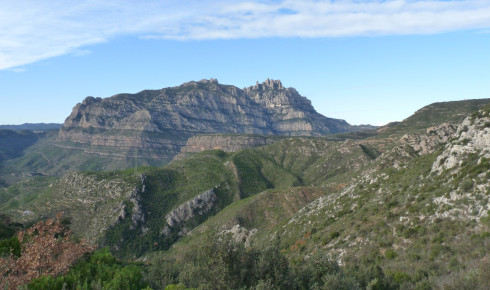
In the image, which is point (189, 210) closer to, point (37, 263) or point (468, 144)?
point (468, 144)

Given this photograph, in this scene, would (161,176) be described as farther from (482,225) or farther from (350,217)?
(482,225)

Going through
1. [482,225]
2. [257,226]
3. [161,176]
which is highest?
[482,225]

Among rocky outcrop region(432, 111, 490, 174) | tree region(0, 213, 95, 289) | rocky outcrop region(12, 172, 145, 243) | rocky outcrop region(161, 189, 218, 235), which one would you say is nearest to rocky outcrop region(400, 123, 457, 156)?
rocky outcrop region(432, 111, 490, 174)

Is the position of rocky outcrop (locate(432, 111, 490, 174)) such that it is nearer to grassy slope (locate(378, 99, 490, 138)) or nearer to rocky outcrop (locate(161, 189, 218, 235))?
rocky outcrop (locate(161, 189, 218, 235))

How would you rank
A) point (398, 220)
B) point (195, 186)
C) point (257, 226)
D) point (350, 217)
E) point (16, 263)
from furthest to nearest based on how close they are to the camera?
point (195, 186), point (257, 226), point (350, 217), point (398, 220), point (16, 263)

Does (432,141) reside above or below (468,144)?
below

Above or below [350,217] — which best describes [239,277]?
above

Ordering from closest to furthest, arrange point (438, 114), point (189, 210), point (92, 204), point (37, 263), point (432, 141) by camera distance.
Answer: point (37, 263) → point (432, 141) → point (92, 204) → point (189, 210) → point (438, 114)

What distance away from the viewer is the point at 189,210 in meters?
129

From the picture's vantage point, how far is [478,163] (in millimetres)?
36500

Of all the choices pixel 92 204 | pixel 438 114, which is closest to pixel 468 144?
pixel 92 204

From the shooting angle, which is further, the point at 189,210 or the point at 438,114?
the point at 438,114

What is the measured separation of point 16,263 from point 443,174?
4720 centimetres

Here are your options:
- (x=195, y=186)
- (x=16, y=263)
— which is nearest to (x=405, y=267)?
(x=16, y=263)
